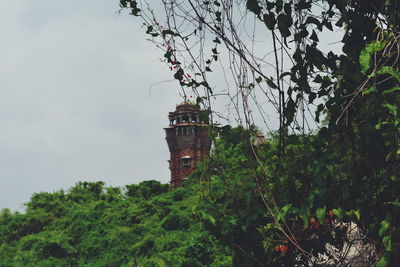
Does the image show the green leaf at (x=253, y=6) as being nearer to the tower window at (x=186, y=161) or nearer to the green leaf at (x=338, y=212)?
the green leaf at (x=338, y=212)

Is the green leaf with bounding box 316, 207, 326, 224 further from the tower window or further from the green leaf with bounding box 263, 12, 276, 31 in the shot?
the tower window

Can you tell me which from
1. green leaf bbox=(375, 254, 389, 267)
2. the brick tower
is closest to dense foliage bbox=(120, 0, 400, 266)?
green leaf bbox=(375, 254, 389, 267)

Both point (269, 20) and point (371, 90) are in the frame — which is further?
point (269, 20)

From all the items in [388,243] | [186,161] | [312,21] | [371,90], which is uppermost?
[186,161]

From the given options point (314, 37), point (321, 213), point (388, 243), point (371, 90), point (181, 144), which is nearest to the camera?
point (388, 243)

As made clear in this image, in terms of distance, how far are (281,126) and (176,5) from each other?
1.24 meters

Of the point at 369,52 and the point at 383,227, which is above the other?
the point at 369,52

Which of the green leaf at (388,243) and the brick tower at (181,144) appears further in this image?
the brick tower at (181,144)

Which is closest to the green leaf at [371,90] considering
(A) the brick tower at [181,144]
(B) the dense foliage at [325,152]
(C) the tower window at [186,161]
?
(B) the dense foliage at [325,152]

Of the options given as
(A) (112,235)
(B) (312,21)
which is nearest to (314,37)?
(B) (312,21)

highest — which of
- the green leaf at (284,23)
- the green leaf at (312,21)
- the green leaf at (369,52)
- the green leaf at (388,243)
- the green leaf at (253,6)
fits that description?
the green leaf at (253,6)

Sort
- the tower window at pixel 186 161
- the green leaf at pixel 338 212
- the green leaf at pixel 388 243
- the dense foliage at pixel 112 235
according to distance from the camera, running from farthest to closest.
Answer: the tower window at pixel 186 161
the dense foliage at pixel 112 235
the green leaf at pixel 338 212
the green leaf at pixel 388 243

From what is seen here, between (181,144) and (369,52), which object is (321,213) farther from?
(181,144)

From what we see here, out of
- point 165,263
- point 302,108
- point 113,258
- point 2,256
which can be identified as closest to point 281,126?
point 302,108
